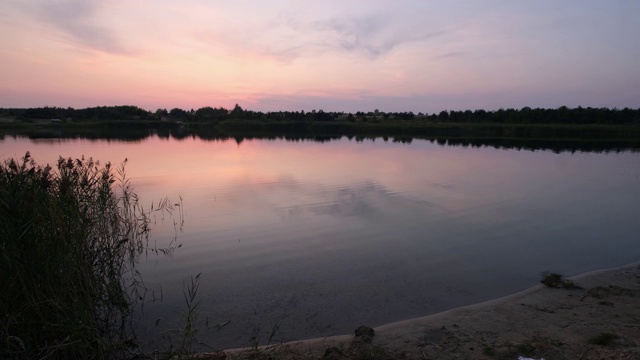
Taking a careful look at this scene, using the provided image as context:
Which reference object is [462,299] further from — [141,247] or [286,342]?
[141,247]

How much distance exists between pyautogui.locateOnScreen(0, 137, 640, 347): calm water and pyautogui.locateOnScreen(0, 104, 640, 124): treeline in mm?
79096

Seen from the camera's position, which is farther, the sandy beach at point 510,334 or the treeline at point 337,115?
the treeline at point 337,115

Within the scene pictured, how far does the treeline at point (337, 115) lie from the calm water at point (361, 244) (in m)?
79.1

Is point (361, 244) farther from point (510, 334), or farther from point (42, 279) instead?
point (42, 279)

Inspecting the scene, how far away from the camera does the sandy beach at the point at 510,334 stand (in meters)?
4.80

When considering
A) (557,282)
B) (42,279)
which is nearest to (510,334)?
(557,282)

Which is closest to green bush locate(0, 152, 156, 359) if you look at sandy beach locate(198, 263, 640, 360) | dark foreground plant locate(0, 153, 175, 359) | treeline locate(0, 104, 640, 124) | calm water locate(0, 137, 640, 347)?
dark foreground plant locate(0, 153, 175, 359)

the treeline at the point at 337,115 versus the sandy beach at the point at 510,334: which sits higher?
the treeline at the point at 337,115

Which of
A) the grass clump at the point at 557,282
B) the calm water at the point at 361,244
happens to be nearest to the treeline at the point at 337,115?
the calm water at the point at 361,244

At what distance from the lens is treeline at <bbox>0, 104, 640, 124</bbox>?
8694 centimetres

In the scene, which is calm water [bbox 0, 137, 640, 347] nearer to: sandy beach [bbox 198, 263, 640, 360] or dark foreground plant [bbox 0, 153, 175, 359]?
sandy beach [bbox 198, 263, 640, 360]

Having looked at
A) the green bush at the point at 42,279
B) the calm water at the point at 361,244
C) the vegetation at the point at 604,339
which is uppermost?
the green bush at the point at 42,279

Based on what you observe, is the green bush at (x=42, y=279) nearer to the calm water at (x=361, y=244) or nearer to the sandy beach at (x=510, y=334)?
the calm water at (x=361, y=244)

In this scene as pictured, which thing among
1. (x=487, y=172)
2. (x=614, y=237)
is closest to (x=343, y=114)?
(x=487, y=172)
